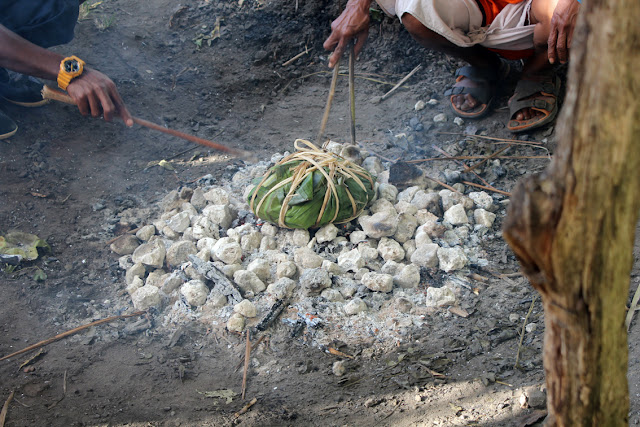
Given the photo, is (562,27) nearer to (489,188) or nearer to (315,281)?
(489,188)

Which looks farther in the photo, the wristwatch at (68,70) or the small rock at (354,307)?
the wristwatch at (68,70)

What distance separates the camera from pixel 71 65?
9.69 ft

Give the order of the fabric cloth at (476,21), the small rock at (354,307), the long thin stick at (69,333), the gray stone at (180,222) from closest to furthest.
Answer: the long thin stick at (69,333) < the small rock at (354,307) < the gray stone at (180,222) < the fabric cloth at (476,21)

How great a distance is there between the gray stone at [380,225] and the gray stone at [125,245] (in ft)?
4.38

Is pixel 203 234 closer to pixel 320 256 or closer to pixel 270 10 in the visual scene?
pixel 320 256

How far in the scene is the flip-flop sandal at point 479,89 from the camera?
357 cm

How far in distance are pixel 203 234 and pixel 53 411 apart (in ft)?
3.86

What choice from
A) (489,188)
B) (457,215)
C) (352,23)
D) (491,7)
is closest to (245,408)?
(457,215)

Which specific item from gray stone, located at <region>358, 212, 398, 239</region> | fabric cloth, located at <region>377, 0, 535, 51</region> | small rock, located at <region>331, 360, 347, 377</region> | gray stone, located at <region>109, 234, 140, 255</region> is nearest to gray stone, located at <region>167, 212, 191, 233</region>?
gray stone, located at <region>109, 234, 140, 255</region>

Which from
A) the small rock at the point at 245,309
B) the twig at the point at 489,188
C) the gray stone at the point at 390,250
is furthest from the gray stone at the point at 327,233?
the twig at the point at 489,188

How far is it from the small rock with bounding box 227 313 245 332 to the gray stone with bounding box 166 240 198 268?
1.91 feet

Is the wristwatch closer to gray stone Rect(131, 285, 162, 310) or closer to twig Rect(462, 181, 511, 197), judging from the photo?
gray stone Rect(131, 285, 162, 310)

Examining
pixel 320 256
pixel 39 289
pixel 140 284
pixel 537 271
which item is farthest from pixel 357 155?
pixel 537 271

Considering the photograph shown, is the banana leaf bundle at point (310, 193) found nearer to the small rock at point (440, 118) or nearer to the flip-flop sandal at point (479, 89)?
the small rock at point (440, 118)
